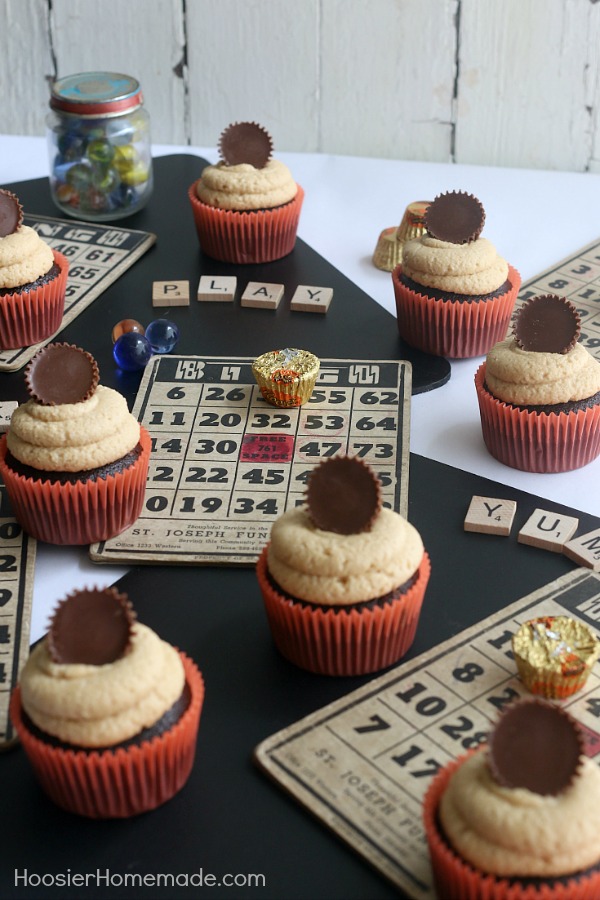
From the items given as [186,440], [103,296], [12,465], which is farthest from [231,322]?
[12,465]

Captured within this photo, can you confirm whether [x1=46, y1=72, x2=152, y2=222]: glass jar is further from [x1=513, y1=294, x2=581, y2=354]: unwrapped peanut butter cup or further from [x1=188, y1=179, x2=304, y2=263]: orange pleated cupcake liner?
[x1=513, y1=294, x2=581, y2=354]: unwrapped peanut butter cup

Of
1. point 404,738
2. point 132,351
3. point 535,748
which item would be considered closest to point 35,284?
point 132,351

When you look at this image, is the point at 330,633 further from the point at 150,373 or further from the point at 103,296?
the point at 103,296

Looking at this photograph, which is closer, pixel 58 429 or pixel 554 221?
pixel 58 429

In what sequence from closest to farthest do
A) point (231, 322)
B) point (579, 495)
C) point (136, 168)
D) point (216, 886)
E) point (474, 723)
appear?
point (216, 886)
point (474, 723)
point (579, 495)
point (231, 322)
point (136, 168)

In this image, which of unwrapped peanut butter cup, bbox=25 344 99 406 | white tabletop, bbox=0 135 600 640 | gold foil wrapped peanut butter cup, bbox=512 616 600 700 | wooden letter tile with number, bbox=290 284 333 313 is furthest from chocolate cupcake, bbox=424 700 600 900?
wooden letter tile with number, bbox=290 284 333 313

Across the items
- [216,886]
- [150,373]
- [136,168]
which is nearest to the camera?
[216,886]
